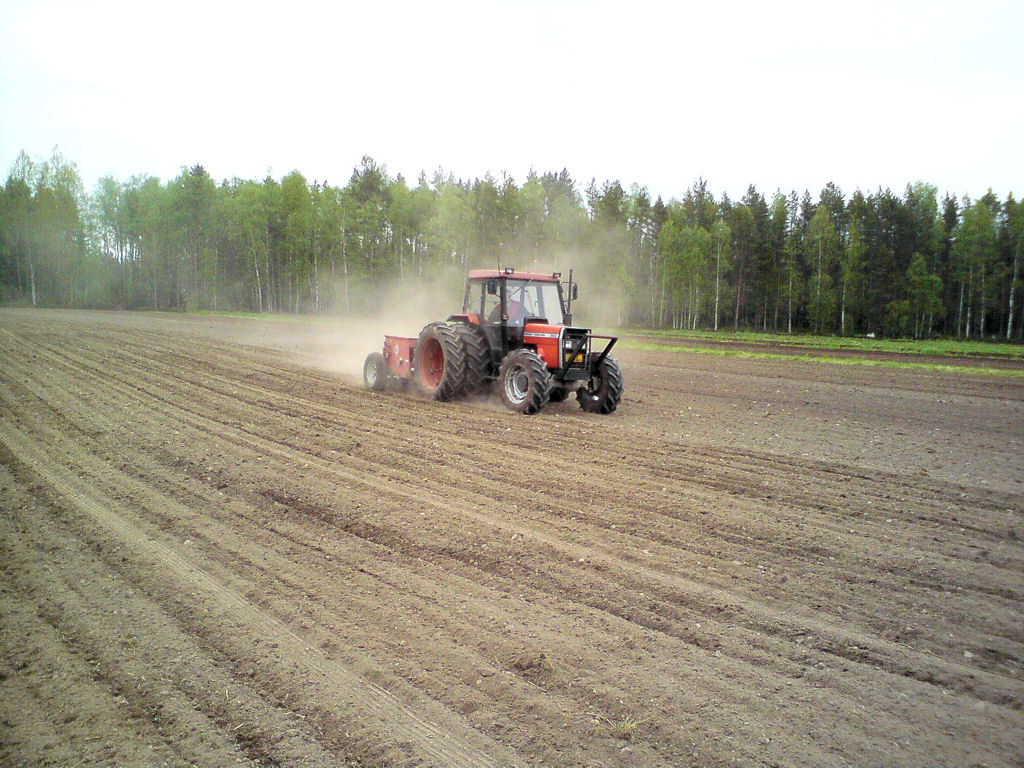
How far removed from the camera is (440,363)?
13.5m

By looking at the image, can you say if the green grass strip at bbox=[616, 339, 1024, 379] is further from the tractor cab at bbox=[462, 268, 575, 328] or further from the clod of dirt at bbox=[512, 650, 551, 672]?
the clod of dirt at bbox=[512, 650, 551, 672]

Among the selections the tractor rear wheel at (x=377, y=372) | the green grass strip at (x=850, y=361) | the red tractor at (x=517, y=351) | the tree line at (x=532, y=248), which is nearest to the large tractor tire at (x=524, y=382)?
the red tractor at (x=517, y=351)

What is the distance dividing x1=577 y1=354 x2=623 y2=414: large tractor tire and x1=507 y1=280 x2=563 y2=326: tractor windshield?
1.17 m

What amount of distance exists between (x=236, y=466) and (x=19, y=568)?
285 centimetres

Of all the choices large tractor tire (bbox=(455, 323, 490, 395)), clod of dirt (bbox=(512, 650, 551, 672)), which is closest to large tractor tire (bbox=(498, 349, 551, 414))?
large tractor tire (bbox=(455, 323, 490, 395))

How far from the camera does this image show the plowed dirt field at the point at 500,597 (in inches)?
127

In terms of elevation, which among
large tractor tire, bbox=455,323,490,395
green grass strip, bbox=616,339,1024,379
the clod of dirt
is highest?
large tractor tire, bbox=455,323,490,395

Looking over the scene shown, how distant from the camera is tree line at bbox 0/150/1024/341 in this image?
4922cm

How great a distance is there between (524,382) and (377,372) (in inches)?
151

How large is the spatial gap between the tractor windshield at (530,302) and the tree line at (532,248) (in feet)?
108

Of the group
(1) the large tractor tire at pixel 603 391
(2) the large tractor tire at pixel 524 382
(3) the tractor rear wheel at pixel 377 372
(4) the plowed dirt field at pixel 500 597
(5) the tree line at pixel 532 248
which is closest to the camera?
(4) the plowed dirt field at pixel 500 597

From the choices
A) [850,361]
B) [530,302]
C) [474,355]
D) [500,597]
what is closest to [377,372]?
[474,355]

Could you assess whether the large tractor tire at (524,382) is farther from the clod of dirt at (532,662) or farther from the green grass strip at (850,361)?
the green grass strip at (850,361)

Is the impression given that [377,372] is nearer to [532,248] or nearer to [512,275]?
[512,275]
